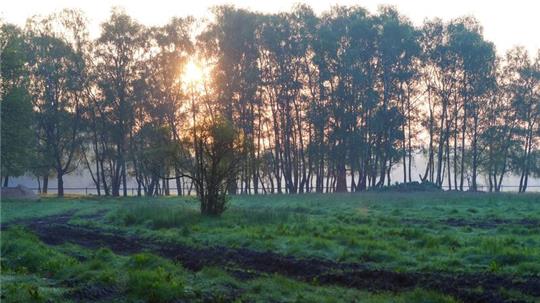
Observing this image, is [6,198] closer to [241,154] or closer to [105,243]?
[241,154]

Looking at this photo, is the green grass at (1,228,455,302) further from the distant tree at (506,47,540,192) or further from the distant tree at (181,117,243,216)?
the distant tree at (506,47,540,192)

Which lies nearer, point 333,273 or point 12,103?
point 333,273

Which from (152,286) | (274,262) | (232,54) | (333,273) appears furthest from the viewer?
(232,54)

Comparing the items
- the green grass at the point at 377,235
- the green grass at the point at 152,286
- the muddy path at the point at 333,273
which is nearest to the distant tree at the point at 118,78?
the green grass at the point at 377,235

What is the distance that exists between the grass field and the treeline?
4465cm

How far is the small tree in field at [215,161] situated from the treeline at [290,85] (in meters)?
38.1

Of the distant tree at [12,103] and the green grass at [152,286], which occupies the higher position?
the distant tree at [12,103]

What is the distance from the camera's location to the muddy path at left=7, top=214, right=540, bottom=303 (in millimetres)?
13102

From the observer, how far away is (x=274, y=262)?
17281mm

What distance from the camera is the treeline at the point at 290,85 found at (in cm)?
7181

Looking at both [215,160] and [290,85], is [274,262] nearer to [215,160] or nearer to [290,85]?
[215,160]

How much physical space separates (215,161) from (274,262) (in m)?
15.3

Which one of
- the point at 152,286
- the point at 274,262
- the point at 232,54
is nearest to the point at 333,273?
the point at 274,262

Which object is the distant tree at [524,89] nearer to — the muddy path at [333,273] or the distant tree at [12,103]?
→ the distant tree at [12,103]
